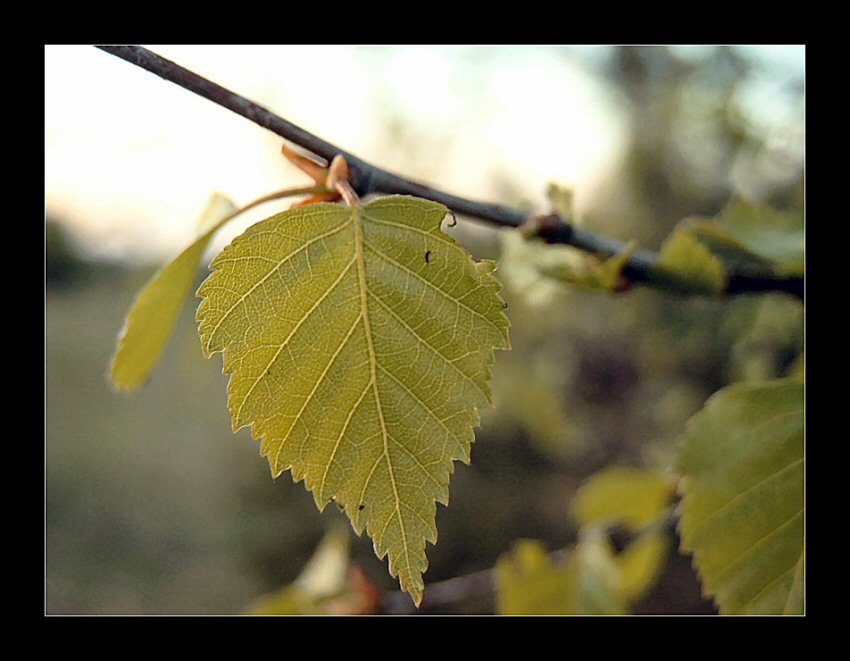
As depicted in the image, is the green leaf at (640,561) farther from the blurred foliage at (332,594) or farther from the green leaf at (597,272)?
the green leaf at (597,272)

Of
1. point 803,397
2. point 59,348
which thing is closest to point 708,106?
point 803,397

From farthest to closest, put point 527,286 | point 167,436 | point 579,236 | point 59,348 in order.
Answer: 1. point 59,348
2. point 167,436
3. point 527,286
4. point 579,236

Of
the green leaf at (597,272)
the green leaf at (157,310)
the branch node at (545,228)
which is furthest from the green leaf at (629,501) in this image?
the green leaf at (157,310)

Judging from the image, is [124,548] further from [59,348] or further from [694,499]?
[694,499]

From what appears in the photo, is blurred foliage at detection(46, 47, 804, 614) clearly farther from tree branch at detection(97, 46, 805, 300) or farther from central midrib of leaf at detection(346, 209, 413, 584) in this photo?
central midrib of leaf at detection(346, 209, 413, 584)

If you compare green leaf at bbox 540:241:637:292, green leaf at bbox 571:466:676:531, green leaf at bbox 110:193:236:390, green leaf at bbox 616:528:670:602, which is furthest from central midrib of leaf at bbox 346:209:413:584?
green leaf at bbox 616:528:670:602

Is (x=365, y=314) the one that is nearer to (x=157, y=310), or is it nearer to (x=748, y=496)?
(x=157, y=310)
